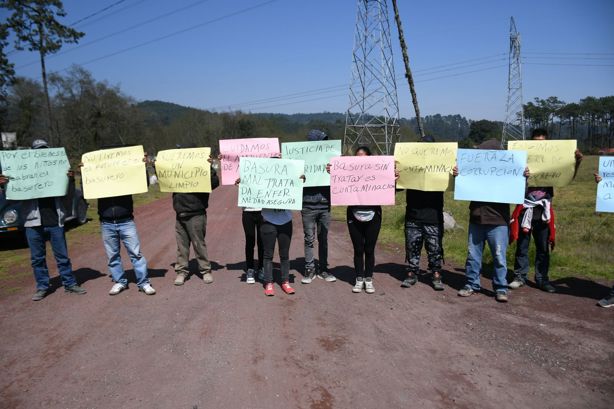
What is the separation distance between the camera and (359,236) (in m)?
6.14

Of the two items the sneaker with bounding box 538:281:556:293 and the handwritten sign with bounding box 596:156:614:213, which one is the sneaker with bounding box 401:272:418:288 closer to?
the sneaker with bounding box 538:281:556:293

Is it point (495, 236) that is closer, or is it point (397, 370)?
point (397, 370)

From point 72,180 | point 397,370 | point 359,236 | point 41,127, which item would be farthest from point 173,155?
point 41,127

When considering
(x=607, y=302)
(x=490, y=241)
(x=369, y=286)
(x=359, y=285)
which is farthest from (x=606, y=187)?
(x=359, y=285)

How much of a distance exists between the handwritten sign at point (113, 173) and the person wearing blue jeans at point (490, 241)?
4.95m

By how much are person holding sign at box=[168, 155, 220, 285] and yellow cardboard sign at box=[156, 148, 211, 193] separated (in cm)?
14

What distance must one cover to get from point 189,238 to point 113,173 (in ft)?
4.97

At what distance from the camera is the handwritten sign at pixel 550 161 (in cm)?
586

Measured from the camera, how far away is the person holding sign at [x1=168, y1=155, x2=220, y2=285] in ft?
21.6

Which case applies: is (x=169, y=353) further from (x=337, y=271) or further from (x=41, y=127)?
(x=41, y=127)

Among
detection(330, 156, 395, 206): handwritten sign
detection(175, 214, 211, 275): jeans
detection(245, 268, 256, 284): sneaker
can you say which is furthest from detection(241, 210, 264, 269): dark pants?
detection(330, 156, 395, 206): handwritten sign

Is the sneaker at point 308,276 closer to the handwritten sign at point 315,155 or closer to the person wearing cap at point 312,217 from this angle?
the person wearing cap at point 312,217

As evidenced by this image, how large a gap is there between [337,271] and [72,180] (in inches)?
179

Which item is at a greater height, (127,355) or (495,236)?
(495,236)
